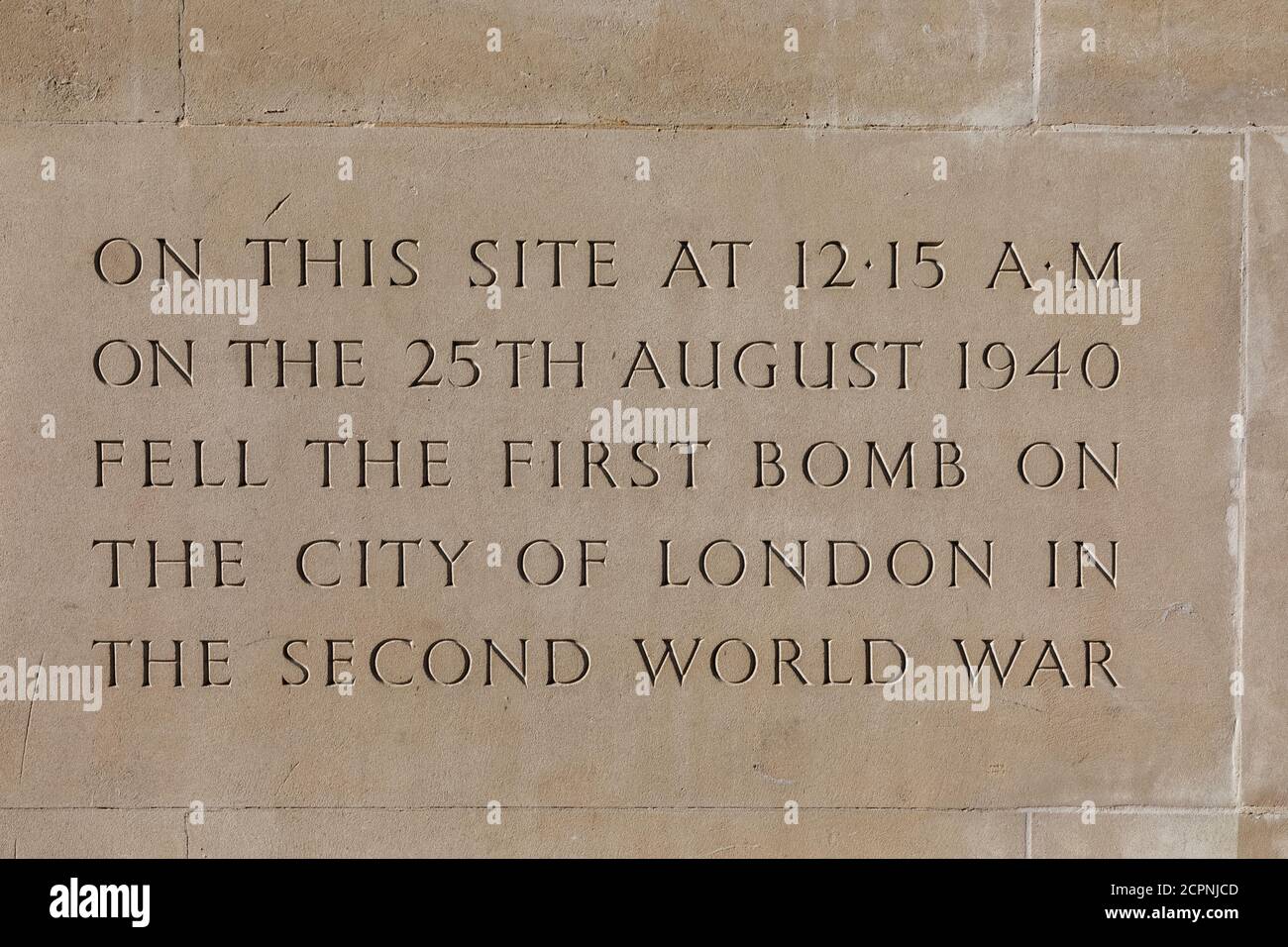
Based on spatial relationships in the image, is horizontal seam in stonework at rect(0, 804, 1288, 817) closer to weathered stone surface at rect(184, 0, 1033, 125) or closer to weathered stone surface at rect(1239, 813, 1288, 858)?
weathered stone surface at rect(1239, 813, 1288, 858)

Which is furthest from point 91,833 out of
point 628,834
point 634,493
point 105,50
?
point 105,50

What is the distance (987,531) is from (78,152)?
4.39 metres

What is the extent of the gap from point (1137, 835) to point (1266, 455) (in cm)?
181

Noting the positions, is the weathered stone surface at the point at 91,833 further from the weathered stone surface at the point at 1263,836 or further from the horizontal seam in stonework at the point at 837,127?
the weathered stone surface at the point at 1263,836

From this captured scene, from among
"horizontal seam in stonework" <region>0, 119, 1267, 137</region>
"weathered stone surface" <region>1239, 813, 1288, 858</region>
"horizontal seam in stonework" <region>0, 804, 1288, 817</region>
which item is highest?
"horizontal seam in stonework" <region>0, 119, 1267, 137</region>

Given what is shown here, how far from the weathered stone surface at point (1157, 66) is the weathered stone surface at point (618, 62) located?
0.16 metres

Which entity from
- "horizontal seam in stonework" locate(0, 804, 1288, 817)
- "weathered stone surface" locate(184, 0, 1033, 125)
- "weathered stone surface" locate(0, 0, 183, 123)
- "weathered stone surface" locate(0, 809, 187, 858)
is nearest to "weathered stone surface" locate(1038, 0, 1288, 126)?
"weathered stone surface" locate(184, 0, 1033, 125)

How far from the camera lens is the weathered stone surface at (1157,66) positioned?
15.9 ft

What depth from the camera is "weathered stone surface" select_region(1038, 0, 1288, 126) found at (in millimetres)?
4836

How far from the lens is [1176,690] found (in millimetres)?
4852

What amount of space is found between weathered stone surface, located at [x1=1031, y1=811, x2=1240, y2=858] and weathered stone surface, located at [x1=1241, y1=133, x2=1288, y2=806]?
0.75 feet

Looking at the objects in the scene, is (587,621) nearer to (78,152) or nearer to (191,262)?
(191,262)

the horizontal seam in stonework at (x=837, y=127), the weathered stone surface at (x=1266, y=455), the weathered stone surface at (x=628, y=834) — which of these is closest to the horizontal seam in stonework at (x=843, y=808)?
the weathered stone surface at (x=628, y=834)

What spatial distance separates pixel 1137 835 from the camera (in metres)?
4.87
